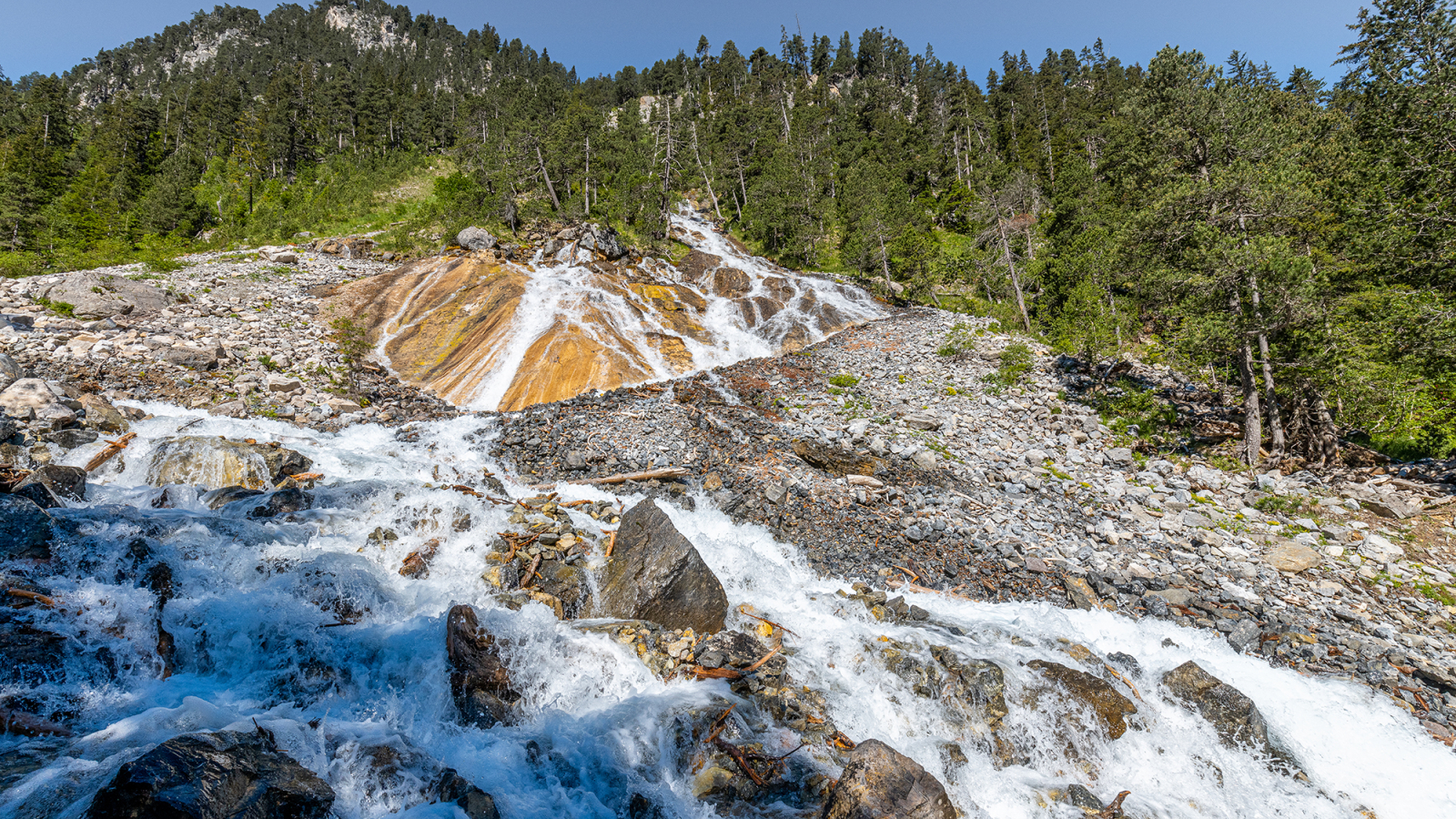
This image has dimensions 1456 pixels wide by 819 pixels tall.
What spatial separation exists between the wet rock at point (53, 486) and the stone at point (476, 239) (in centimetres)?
2421

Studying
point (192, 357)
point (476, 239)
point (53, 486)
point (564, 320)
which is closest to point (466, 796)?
point (53, 486)

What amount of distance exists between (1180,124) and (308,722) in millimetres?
22629

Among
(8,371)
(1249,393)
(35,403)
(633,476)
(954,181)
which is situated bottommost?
(633,476)

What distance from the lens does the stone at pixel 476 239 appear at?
101 feet

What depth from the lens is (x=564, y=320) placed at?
23172 mm

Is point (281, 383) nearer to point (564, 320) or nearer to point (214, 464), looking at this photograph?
→ point (214, 464)

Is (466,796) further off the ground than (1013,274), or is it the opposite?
(1013,274)

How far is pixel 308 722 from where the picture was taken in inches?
219

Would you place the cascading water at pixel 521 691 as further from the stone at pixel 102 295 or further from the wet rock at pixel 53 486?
the stone at pixel 102 295

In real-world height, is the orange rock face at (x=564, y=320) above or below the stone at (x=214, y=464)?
above

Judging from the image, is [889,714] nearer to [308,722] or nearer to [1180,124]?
[308,722]

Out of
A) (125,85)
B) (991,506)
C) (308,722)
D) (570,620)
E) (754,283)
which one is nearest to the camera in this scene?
(308,722)

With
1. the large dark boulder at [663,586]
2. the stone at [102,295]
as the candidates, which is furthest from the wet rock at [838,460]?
the stone at [102,295]

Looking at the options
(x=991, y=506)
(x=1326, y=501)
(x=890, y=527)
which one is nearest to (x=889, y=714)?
(x=890, y=527)
